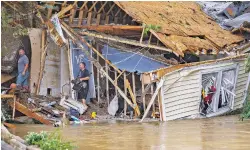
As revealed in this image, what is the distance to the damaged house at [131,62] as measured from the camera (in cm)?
1524

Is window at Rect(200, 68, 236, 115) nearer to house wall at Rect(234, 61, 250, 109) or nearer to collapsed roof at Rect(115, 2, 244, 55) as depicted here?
house wall at Rect(234, 61, 250, 109)

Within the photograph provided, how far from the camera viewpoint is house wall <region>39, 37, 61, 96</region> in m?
16.3

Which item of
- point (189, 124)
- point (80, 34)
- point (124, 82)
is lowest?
point (189, 124)

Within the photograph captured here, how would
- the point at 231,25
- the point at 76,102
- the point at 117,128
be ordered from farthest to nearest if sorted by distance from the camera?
1. the point at 231,25
2. the point at 76,102
3. the point at 117,128

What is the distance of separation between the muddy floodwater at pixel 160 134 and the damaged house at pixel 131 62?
1024 mm

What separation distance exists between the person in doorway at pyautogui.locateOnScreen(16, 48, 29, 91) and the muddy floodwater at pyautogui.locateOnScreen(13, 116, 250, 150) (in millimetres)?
2924

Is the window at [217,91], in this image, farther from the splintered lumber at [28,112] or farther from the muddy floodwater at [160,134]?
the splintered lumber at [28,112]

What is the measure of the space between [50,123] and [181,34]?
5.76 m

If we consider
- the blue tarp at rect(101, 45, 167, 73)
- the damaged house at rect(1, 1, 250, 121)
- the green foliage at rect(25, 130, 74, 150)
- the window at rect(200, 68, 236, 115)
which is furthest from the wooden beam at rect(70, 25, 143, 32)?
the green foliage at rect(25, 130, 74, 150)

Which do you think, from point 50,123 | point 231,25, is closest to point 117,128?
point 50,123

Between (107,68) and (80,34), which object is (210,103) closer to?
(107,68)

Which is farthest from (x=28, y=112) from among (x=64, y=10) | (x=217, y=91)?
(x=217, y=91)

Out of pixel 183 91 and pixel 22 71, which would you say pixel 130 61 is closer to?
pixel 183 91

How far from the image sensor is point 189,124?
46.4ft
